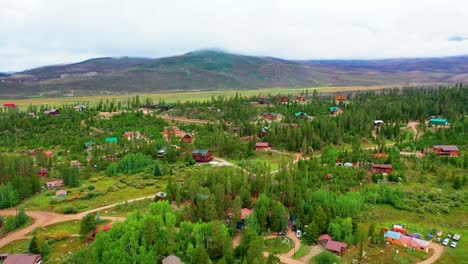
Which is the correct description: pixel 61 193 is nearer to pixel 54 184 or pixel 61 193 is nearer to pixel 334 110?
pixel 54 184

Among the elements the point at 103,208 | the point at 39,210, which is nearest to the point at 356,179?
the point at 103,208

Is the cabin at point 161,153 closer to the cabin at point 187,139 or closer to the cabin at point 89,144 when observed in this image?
the cabin at point 187,139

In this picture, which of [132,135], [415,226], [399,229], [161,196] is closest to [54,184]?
[161,196]

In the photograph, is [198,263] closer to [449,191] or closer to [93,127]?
[449,191]

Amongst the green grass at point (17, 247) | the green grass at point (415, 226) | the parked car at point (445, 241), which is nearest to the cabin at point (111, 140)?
the green grass at point (17, 247)

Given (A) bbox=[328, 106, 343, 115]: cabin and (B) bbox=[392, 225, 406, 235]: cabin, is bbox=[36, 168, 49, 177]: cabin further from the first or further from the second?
(A) bbox=[328, 106, 343, 115]: cabin

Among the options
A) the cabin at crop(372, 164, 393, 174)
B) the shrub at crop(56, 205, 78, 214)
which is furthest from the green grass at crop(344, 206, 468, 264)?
the shrub at crop(56, 205, 78, 214)

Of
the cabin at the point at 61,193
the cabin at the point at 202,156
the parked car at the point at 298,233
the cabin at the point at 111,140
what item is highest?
the cabin at the point at 111,140
